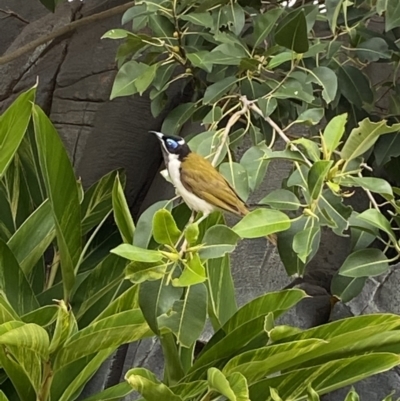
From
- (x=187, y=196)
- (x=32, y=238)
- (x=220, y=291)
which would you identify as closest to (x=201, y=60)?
(x=187, y=196)

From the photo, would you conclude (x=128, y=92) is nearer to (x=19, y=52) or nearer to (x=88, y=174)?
(x=19, y=52)

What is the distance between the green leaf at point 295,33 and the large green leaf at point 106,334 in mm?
572

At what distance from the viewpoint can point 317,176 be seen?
1079mm

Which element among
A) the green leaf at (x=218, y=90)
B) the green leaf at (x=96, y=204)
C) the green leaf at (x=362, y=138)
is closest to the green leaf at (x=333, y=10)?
the green leaf at (x=218, y=90)

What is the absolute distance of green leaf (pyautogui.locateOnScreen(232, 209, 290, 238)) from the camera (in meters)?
1.00

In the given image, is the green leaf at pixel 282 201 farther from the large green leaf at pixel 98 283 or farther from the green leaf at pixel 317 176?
the large green leaf at pixel 98 283

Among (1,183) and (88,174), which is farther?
(88,174)

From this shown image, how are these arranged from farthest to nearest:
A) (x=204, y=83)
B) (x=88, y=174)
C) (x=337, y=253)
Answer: (x=88, y=174) < (x=337, y=253) < (x=204, y=83)

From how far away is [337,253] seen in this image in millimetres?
2402

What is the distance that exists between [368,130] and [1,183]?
1.30 m

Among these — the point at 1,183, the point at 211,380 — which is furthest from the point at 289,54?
the point at 1,183

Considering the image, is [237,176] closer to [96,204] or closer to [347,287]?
[347,287]

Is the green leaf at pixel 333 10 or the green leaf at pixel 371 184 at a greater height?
the green leaf at pixel 333 10

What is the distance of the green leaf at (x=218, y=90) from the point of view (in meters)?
1.53
